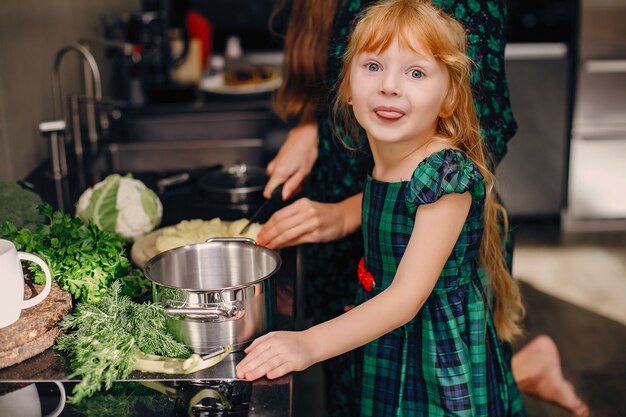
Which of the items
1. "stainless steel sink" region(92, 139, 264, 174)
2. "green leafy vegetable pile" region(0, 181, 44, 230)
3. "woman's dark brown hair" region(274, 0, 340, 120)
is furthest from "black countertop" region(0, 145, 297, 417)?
"stainless steel sink" region(92, 139, 264, 174)

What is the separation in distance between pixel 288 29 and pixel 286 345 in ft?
3.37

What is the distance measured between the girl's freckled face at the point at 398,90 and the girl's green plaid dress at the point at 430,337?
0.41ft

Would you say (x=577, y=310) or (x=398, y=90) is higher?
(x=398, y=90)

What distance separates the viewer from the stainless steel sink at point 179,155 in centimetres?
255

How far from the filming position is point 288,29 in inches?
76.1

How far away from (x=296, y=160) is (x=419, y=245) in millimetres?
682

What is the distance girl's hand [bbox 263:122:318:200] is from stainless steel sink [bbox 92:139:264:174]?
2.09 ft

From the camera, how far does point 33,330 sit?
113 centimetres

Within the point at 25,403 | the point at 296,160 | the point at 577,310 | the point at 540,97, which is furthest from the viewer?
the point at 540,97

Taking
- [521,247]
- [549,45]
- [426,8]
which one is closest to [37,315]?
[426,8]

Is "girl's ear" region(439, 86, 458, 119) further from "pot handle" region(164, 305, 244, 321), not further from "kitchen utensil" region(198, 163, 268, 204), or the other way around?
"kitchen utensil" region(198, 163, 268, 204)

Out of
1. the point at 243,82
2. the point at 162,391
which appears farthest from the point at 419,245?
the point at 243,82

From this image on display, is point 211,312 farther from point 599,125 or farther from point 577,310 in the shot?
point 599,125

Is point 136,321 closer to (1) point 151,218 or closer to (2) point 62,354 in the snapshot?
(2) point 62,354
